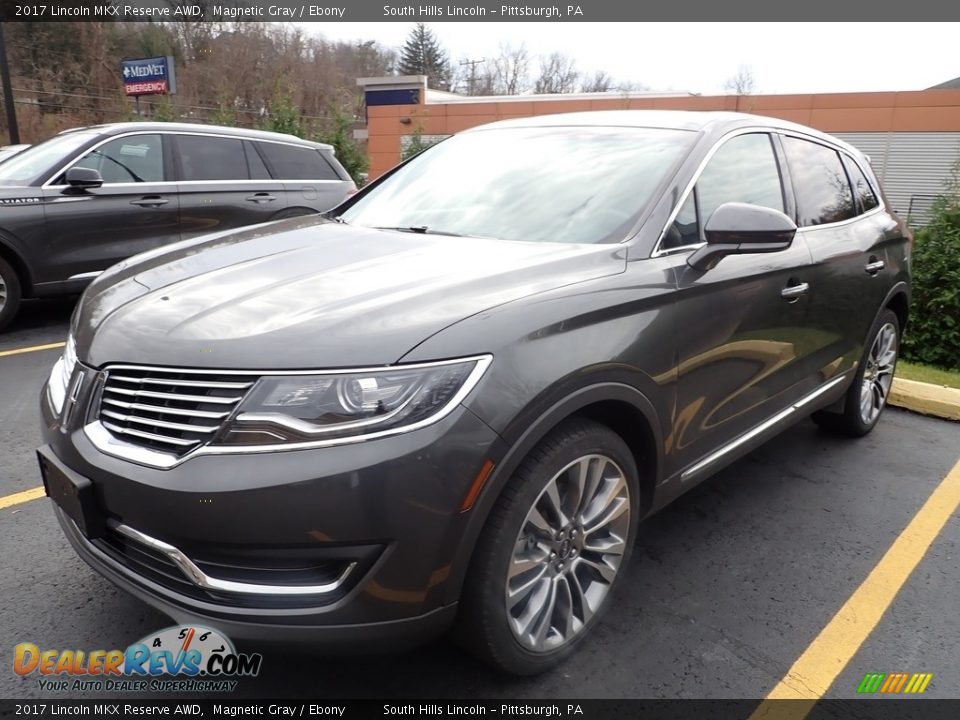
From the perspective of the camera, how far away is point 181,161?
7027 mm

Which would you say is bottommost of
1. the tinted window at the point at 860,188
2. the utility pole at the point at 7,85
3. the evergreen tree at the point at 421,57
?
the tinted window at the point at 860,188

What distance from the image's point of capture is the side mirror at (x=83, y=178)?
6039 millimetres

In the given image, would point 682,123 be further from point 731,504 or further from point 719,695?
point 719,695

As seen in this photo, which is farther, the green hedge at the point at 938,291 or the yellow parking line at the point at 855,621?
the green hedge at the point at 938,291

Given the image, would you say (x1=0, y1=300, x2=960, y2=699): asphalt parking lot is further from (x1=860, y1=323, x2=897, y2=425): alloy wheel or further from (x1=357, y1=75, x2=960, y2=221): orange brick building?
(x1=357, y1=75, x2=960, y2=221): orange brick building

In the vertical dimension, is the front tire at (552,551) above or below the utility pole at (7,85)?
below

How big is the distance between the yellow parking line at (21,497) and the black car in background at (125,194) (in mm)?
3523

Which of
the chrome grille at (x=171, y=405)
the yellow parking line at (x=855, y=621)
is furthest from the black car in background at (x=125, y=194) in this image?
the yellow parking line at (x=855, y=621)

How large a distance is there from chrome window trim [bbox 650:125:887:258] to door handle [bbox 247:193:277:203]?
561 cm

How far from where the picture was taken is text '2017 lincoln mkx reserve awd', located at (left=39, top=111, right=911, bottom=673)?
172 centimetres

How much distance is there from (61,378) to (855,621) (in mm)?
2895

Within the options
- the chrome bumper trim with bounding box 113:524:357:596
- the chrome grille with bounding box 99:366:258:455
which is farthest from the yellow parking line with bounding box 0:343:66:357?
the chrome bumper trim with bounding box 113:524:357:596

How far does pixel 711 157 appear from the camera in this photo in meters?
2.87

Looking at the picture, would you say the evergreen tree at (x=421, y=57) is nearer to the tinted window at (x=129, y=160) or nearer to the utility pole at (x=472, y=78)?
the utility pole at (x=472, y=78)
